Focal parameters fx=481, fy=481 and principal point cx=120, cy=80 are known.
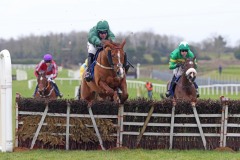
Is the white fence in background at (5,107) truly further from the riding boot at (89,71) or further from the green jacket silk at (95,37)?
the green jacket silk at (95,37)

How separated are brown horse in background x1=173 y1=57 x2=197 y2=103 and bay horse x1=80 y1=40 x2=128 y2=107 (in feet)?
6.32

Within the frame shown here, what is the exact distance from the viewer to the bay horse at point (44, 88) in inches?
542

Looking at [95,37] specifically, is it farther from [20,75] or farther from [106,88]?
[20,75]

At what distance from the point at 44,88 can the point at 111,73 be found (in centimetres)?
459

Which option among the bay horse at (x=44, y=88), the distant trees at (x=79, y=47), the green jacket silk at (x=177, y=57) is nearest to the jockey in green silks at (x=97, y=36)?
the green jacket silk at (x=177, y=57)

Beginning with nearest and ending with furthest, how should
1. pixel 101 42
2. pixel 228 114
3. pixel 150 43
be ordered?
pixel 228 114 < pixel 101 42 < pixel 150 43

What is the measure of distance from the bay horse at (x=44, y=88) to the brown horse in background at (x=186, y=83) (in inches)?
159

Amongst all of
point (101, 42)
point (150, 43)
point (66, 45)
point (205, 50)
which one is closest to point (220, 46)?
point (205, 50)

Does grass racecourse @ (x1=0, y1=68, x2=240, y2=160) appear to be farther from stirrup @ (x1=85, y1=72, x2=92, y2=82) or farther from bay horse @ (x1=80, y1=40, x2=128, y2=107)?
stirrup @ (x1=85, y1=72, x2=92, y2=82)

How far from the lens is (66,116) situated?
9.30 m

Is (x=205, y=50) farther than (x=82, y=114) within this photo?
Yes

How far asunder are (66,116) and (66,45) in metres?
41.5

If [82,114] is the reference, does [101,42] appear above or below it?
above

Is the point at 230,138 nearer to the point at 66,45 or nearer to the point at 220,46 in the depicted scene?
the point at 66,45
